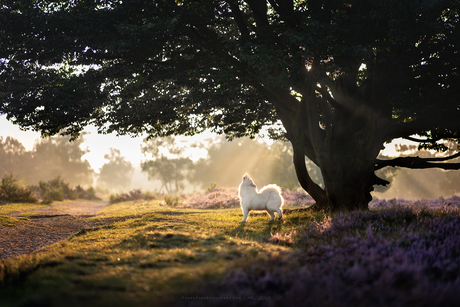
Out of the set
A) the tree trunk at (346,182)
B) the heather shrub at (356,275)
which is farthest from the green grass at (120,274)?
the tree trunk at (346,182)

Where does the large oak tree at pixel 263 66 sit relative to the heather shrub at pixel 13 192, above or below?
above

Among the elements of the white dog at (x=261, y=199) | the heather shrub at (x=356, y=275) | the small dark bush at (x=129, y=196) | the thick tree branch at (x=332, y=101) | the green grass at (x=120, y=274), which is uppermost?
the thick tree branch at (x=332, y=101)

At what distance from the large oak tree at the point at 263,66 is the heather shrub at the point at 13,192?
1364 centimetres

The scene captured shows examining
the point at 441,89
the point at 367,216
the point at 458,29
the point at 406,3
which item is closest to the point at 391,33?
the point at 406,3

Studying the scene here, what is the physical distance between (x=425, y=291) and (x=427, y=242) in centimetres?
244

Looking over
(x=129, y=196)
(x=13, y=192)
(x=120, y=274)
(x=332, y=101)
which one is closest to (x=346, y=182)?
(x=332, y=101)

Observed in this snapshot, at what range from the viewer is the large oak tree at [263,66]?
9.73 m

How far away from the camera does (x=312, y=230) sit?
22.2 ft

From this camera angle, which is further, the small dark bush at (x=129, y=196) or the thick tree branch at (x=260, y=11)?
the small dark bush at (x=129, y=196)

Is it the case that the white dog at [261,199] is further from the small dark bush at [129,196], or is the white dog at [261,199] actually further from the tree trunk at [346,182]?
the small dark bush at [129,196]

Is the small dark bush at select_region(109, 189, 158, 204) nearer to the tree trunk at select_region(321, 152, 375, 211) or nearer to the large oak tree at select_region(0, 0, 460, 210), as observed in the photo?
the large oak tree at select_region(0, 0, 460, 210)

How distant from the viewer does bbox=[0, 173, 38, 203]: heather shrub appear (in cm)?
2133

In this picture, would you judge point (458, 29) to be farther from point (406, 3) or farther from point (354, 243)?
point (354, 243)

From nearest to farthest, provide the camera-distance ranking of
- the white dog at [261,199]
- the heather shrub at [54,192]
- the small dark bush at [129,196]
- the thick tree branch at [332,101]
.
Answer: the white dog at [261,199] → the thick tree branch at [332,101] → the heather shrub at [54,192] → the small dark bush at [129,196]
